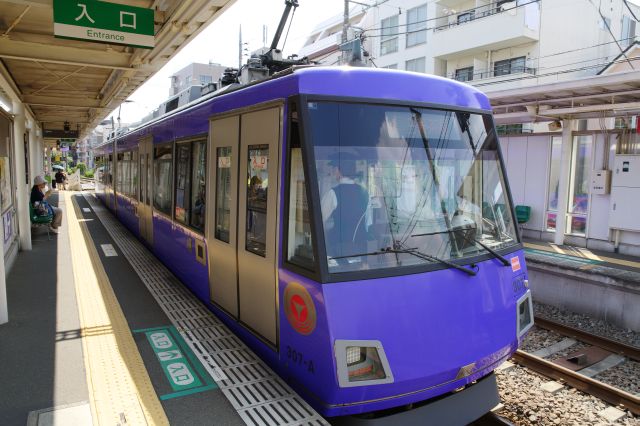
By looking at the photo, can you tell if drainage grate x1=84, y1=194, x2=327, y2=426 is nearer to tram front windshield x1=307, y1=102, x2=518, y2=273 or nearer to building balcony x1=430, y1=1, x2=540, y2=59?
tram front windshield x1=307, y1=102, x2=518, y2=273

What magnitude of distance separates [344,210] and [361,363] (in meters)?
1.01

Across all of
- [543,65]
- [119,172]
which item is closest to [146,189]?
[119,172]

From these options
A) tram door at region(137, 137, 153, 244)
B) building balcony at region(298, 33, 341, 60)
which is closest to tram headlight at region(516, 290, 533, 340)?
tram door at region(137, 137, 153, 244)

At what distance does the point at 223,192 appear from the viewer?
15.4ft

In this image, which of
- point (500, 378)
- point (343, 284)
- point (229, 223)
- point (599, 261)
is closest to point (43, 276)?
point (229, 223)

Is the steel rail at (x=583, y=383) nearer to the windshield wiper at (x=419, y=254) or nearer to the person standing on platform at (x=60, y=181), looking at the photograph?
the windshield wiper at (x=419, y=254)

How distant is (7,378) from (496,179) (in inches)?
175

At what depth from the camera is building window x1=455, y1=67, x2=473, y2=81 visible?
2199 cm

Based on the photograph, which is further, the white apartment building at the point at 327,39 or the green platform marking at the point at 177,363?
the white apartment building at the point at 327,39

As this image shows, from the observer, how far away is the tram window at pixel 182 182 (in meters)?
5.98

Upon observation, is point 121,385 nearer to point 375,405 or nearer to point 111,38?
point 375,405

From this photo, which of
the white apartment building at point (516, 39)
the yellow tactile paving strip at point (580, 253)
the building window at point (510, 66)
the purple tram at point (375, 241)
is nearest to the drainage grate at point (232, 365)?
the purple tram at point (375, 241)

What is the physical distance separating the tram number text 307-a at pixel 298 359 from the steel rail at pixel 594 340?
5141 mm

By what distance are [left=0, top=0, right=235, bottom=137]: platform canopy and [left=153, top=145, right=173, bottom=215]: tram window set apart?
1.46 m
